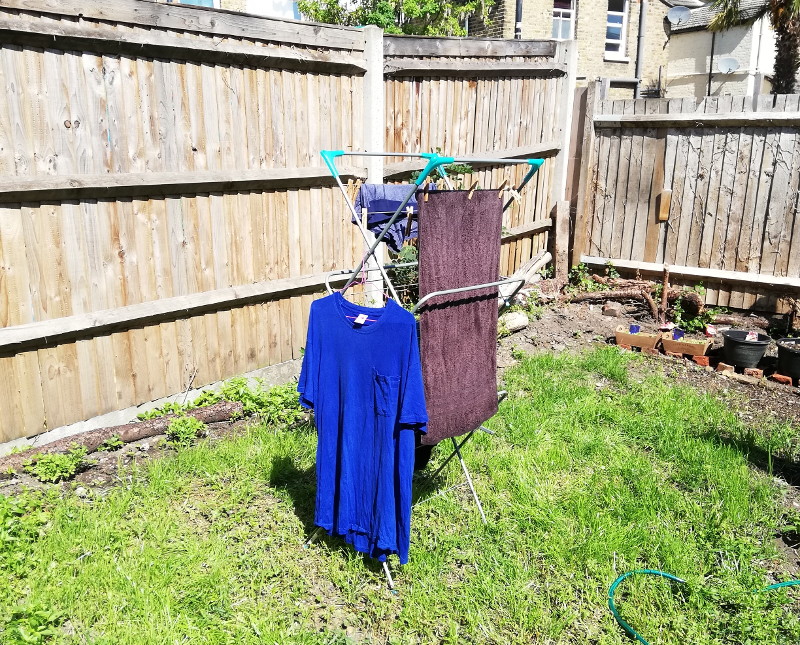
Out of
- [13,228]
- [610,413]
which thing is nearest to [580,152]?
[610,413]

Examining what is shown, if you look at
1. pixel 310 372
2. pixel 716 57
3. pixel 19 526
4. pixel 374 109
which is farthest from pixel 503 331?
pixel 716 57

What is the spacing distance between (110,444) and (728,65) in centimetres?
2207

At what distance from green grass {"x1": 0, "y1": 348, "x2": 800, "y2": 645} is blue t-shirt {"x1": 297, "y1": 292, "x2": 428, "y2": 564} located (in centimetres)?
35

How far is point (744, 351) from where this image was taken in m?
6.09

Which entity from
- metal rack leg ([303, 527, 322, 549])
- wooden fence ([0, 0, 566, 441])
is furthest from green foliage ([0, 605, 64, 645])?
wooden fence ([0, 0, 566, 441])

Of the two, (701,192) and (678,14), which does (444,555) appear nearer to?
(701,192)

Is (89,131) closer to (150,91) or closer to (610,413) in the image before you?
(150,91)

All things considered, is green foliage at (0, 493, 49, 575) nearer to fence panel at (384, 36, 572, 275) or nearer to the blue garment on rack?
the blue garment on rack

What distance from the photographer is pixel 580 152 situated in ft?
26.8

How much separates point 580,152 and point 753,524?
545 centimetres

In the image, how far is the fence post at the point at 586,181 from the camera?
794 centimetres

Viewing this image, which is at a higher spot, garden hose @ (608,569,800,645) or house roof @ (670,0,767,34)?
house roof @ (670,0,767,34)

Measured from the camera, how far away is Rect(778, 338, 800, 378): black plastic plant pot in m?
5.82

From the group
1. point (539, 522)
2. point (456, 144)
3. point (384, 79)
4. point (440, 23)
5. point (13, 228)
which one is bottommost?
point (539, 522)
